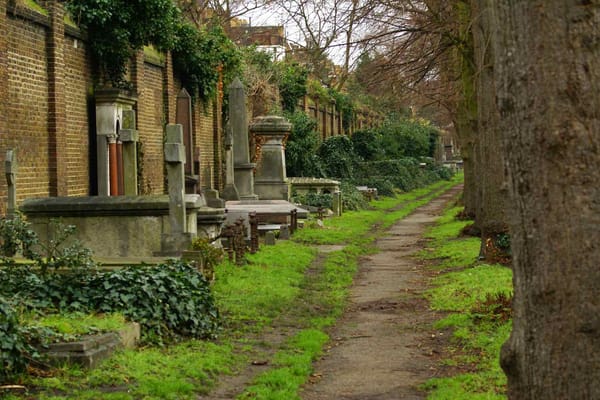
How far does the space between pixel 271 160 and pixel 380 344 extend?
54.2 feet

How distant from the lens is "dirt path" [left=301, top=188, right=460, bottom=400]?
7906 mm

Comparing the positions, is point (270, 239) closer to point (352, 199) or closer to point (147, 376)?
point (147, 376)

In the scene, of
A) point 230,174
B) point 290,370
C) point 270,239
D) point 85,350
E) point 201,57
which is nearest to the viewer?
point 85,350

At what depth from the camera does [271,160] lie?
2616 cm

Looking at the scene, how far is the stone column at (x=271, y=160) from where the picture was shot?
2608 cm

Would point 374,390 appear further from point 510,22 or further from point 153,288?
point 510,22

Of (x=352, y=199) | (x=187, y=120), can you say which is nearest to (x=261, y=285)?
(x=187, y=120)

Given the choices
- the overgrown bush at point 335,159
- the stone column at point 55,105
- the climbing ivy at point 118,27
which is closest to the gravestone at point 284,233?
the climbing ivy at point 118,27

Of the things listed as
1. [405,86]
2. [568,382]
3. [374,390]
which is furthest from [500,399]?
[405,86]

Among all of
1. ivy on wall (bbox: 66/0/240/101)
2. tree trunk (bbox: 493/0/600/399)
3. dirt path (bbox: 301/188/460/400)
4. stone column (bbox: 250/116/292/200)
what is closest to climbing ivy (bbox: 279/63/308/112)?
stone column (bbox: 250/116/292/200)

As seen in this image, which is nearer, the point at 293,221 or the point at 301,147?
the point at 293,221

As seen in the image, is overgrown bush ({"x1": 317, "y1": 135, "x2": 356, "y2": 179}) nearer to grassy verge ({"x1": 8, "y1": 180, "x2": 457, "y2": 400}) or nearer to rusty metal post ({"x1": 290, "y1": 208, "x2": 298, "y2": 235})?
rusty metal post ({"x1": 290, "y1": 208, "x2": 298, "y2": 235})

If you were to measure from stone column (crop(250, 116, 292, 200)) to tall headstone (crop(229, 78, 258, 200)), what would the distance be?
1161 millimetres

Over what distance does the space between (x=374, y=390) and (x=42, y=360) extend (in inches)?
103
